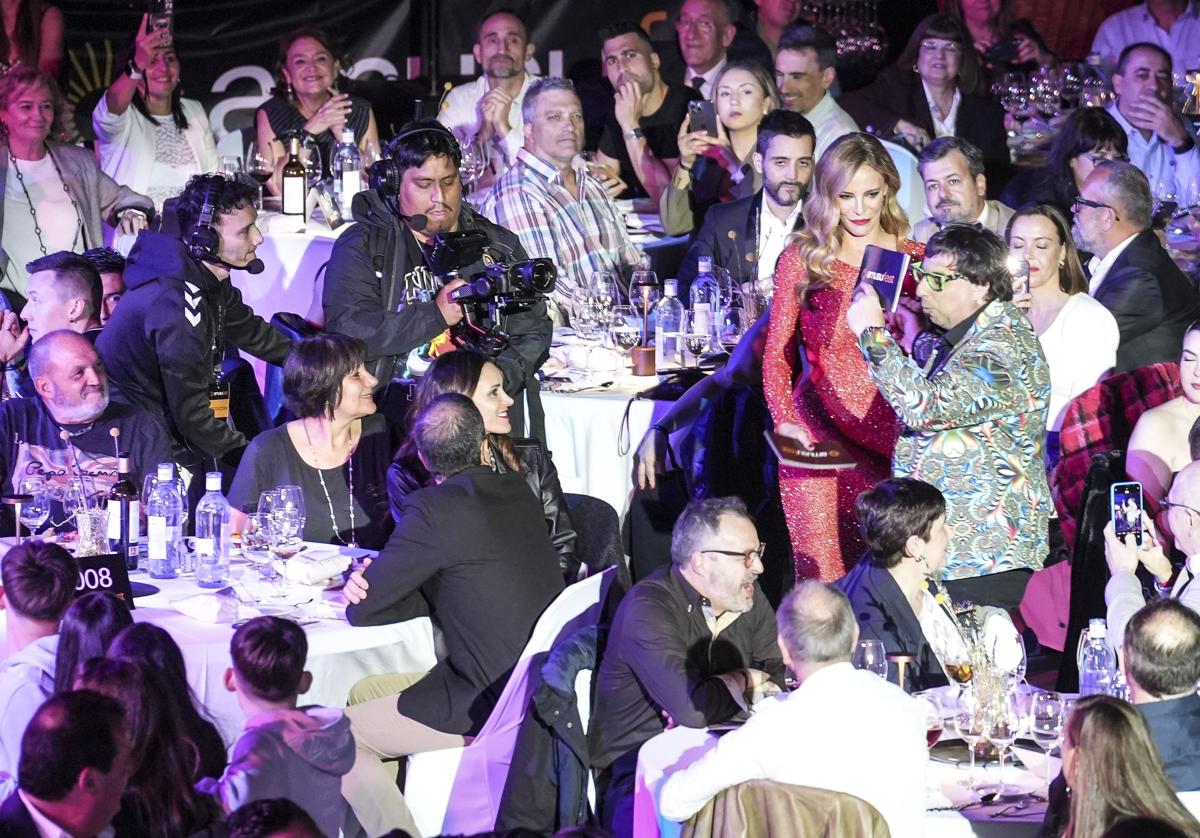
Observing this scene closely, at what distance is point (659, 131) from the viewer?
8516 millimetres

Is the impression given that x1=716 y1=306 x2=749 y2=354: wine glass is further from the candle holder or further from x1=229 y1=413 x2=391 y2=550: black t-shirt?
the candle holder

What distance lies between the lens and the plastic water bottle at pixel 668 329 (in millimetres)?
6668

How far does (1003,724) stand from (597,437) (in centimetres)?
256

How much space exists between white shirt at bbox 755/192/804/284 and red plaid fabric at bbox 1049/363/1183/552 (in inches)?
68.5

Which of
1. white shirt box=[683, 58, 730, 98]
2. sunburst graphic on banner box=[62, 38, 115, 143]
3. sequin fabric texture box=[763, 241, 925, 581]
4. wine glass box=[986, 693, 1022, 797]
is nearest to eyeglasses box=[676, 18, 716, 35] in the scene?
white shirt box=[683, 58, 730, 98]

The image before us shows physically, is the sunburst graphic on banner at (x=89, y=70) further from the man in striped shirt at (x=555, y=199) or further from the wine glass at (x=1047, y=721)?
the wine glass at (x=1047, y=721)

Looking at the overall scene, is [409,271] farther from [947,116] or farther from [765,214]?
[947,116]

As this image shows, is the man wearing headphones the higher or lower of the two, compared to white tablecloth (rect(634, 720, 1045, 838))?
higher

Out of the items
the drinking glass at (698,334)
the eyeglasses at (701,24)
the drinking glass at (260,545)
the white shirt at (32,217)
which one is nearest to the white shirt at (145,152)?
the white shirt at (32,217)

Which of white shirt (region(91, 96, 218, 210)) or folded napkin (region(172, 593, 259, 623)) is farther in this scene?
white shirt (region(91, 96, 218, 210))

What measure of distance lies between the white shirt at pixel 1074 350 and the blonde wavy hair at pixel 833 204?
28.8 inches

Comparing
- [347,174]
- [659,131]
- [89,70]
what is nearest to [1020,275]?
[659,131]

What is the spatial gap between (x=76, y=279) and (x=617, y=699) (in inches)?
→ 113

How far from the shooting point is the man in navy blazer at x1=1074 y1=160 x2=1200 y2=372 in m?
6.27
